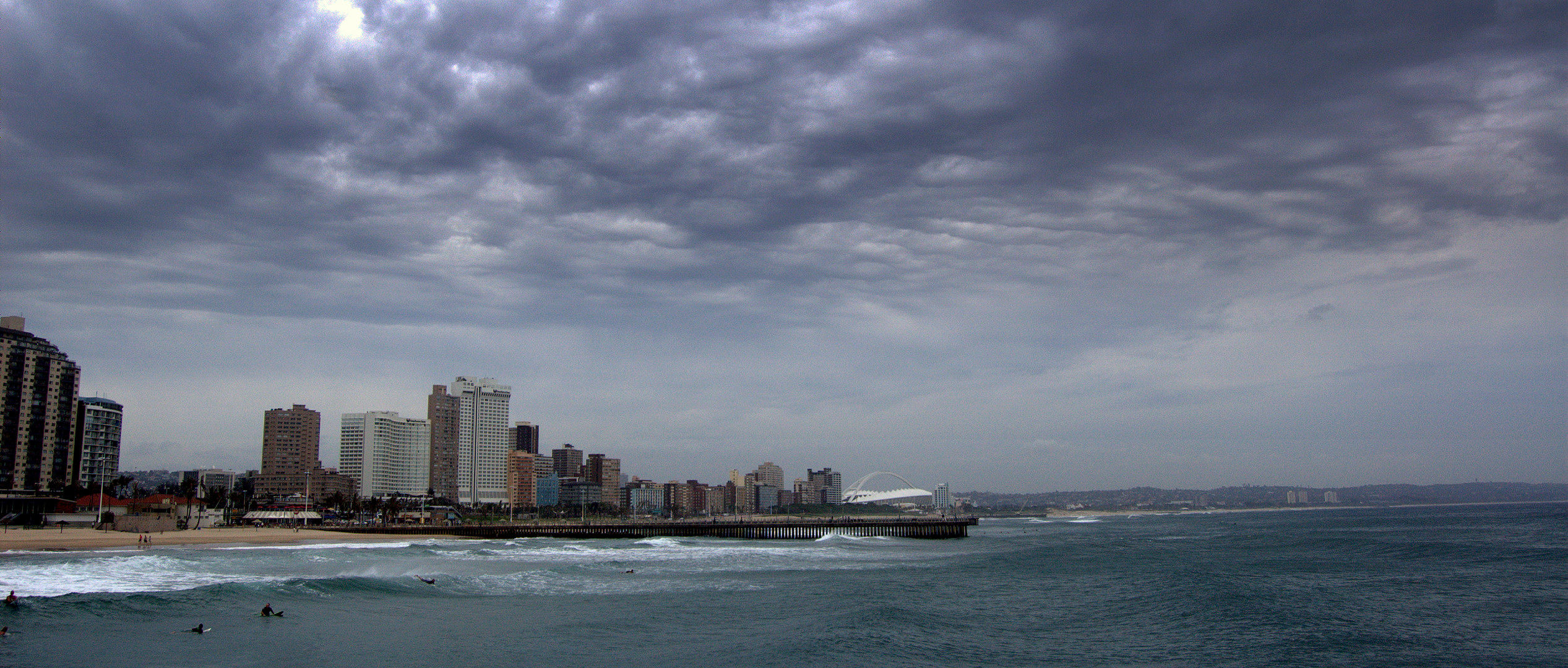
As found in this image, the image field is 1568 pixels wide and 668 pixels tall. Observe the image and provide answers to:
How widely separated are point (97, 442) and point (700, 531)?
105988 mm

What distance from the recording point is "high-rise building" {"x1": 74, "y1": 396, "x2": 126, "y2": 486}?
143m

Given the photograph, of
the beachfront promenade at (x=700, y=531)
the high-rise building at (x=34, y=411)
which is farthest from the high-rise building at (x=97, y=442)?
the beachfront promenade at (x=700, y=531)

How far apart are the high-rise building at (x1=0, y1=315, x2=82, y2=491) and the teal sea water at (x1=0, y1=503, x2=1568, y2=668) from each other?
87.5m

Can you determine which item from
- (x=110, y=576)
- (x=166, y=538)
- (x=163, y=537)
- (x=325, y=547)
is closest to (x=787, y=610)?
(x=110, y=576)

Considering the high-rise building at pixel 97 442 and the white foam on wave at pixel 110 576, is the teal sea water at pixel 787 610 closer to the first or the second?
the white foam on wave at pixel 110 576

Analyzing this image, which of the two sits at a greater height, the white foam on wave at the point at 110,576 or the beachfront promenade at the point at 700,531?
the white foam on wave at the point at 110,576

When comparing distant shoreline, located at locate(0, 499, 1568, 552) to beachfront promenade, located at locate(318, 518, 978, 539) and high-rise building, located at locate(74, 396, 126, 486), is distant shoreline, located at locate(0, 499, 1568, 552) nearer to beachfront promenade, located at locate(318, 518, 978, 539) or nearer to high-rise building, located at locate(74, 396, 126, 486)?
beachfront promenade, located at locate(318, 518, 978, 539)

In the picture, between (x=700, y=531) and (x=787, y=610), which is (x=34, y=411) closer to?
(x=700, y=531)

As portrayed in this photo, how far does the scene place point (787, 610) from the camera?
34.2m

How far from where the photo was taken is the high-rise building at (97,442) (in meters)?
143

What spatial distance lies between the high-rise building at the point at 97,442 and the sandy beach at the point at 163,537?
65854 millimetres

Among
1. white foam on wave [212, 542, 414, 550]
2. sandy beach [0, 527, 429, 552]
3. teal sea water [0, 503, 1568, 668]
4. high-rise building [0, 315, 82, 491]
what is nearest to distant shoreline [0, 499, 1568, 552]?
sandy beach [0, 527, 429, 552]

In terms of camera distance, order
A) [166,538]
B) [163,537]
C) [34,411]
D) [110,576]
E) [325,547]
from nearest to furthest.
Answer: [110,576] → [325,547] → [166,538] → [163,537] → [34,411]

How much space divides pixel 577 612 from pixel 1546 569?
160 ft
